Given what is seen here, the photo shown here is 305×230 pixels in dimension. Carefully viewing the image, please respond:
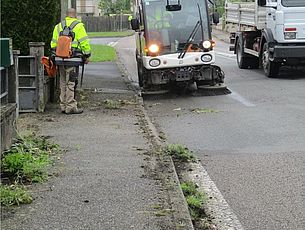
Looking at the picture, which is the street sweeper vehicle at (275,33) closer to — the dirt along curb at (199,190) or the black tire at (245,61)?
the black tire at (245,61)

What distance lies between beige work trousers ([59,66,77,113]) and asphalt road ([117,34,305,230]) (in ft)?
5.48

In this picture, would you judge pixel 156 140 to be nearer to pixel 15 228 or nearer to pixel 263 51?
pixel 15 228

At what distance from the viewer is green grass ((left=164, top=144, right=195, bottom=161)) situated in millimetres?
8938

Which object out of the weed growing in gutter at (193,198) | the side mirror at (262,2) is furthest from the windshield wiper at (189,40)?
the weed growing in gutter at (193,198)

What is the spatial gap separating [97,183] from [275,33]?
42.5 feet

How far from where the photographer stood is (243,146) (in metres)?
9.77

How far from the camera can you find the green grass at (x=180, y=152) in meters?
8.94

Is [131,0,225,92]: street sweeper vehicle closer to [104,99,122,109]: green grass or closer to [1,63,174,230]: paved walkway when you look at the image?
[104,99,122,109]: green grass

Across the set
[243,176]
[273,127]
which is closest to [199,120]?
[273,127]

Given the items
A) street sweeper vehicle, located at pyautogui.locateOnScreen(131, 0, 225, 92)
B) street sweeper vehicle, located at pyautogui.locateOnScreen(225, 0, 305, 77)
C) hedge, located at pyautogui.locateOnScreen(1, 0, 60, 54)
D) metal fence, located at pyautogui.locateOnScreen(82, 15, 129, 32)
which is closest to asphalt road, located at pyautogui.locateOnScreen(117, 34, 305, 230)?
street sweeper vehicle, located at pyautogui.locateOnScreen(131, 0, 225, 92)

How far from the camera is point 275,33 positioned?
61.7 feet

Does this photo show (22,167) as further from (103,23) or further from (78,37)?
(103,23)

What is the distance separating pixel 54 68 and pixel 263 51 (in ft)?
31.7

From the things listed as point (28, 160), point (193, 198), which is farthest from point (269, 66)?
point (193, 198)
